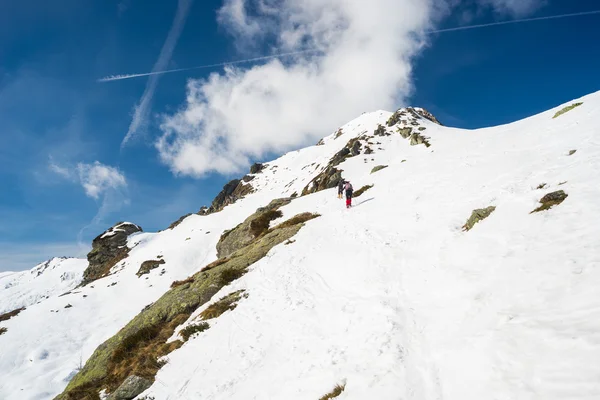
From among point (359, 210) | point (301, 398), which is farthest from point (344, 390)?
point (359, 210)

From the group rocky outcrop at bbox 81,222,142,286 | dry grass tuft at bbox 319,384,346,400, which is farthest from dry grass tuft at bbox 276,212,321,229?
rocky outcrop at bbox 81,222,142,286

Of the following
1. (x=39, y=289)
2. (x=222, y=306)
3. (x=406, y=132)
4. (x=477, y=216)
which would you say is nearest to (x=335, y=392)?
(x=222, y=306)

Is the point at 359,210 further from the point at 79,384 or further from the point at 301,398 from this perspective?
the point at 79,384

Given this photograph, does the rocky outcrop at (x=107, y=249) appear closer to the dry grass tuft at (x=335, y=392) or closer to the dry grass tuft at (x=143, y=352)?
the dry grass tuft at (x=143, y=352)

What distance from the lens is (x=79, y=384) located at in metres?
16.6

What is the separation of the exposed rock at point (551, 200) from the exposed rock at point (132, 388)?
17636 mm

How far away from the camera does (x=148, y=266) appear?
52469 mm

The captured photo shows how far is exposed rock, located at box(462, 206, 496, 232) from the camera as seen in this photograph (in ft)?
51.6

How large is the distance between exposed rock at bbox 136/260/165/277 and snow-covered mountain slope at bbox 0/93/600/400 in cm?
2222

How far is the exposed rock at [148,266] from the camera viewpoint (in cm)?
5116

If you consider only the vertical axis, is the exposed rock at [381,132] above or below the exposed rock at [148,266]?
above

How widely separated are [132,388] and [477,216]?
17.6m

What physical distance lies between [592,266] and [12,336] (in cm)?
4942

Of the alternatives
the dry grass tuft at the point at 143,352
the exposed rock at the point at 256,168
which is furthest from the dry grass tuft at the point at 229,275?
the exposed rock at the point at 256,168
